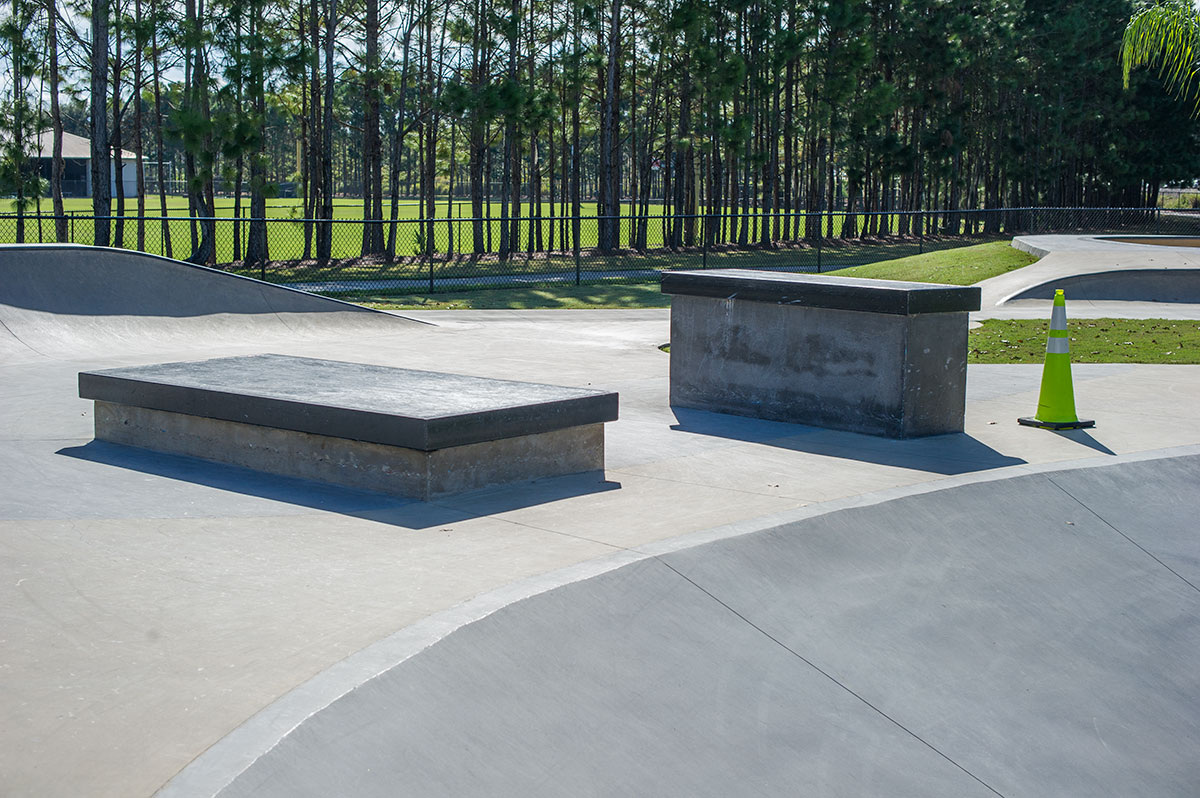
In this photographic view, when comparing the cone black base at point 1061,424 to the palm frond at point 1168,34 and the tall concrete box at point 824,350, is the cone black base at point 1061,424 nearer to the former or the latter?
the tall concrete box at point 824,350

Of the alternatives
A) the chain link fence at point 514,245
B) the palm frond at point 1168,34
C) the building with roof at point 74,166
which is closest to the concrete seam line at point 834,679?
the palm frond at point 1168,34

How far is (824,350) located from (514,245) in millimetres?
34638

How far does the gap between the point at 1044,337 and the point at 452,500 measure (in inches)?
393

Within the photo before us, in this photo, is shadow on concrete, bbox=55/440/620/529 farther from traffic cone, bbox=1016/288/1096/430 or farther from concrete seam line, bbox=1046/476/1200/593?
traffic cone, bbox=1016/288/1096/430

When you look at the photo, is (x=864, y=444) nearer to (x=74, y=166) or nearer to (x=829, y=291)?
(x=829, y=291)

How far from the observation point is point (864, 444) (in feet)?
25.7

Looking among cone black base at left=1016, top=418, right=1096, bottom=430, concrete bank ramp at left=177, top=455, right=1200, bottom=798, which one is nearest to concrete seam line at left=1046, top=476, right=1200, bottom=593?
concrete bank ramp at left=177, top=455, right=1200, bottom=798

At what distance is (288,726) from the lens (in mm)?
3240

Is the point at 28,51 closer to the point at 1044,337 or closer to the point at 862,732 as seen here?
the point at 1044,337

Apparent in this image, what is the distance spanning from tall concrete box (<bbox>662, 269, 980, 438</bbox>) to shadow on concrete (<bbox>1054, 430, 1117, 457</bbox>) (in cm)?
73

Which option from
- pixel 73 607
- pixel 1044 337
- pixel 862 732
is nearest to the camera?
pixel 862 732

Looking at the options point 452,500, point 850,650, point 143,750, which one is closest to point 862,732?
point 850,650

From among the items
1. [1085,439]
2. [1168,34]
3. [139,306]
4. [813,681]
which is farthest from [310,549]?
[1168,34]

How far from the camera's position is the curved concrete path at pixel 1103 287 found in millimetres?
17625
